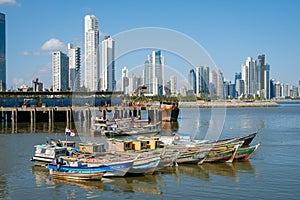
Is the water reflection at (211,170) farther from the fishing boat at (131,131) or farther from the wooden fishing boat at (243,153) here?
the fishing boat at (131,131)

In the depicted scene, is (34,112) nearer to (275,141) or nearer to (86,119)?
(86,119)

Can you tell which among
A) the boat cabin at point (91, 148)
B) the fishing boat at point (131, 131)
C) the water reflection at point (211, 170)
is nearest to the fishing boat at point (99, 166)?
the boat cabin at point (91, 148)

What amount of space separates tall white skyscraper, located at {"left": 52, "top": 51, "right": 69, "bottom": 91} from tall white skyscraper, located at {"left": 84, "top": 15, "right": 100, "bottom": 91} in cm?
5405

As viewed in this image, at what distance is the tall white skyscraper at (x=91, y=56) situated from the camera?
49.8 metres

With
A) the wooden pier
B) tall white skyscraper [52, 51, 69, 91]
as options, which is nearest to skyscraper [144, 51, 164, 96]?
the wooden pier

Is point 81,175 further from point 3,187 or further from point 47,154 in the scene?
point 47,154

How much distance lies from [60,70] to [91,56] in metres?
115

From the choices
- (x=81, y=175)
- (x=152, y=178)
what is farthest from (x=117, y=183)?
(x=152, y=178)

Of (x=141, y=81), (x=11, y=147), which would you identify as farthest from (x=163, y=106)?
(x=11, y=147)

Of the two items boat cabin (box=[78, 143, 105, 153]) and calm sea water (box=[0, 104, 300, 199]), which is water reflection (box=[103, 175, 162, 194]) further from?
boat cabin (box=[78, 143, 105, 153])

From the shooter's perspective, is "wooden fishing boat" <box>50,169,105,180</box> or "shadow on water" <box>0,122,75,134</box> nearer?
"wooden fishing boat" <box>50,169,105,180</box>

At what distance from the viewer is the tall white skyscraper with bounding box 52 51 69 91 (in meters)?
158

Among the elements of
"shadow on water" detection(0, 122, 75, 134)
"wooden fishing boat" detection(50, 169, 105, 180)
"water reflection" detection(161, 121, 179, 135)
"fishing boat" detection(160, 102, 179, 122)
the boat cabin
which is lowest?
"wooden fishing boat" detection(50, 169, 105, 180)

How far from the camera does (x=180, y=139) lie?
1244 inches
